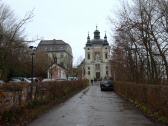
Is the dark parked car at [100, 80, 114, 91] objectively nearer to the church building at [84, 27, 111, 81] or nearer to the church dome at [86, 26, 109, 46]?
the church building at [84, 27, 111, 81]

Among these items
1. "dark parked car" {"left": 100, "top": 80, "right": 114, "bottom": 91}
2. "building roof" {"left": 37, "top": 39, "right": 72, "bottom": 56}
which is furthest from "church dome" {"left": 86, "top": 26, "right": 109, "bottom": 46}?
"dark parked car" {"left": 100, "top": 80, "right": 114, "bottom": 91}

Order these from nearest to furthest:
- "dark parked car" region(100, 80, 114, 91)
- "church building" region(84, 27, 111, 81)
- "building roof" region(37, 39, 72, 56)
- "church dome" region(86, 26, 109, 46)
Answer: "dark parked car" region(100, 80, 114, 91) < "building roof" region(37, 39, 72, 56) < "church building" region(84, 27, 111, 81) < "church dome" region(86, 26, 109, 46)

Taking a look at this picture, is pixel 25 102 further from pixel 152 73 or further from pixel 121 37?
pixel 121 37

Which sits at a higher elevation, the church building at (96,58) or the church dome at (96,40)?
the church dome at (96,40)

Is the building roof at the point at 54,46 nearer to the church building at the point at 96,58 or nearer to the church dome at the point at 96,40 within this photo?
the church building at the point at 96,58

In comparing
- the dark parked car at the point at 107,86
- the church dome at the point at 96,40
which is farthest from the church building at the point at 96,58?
the dark parked car at the point at 107,86

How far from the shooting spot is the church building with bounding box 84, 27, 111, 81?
146m

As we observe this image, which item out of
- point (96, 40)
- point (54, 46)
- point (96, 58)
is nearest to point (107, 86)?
point (54, 46)

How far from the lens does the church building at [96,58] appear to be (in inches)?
5768

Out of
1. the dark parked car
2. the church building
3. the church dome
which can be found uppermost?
the church dome

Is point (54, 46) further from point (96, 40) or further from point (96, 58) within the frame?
point (96, 58)

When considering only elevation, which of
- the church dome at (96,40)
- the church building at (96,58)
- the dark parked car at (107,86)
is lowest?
the dark parked car at (107,86)

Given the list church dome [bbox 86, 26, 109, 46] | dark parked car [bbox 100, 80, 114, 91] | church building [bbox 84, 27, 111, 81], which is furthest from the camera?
church dome [bbox 86, 26, 109, 46]

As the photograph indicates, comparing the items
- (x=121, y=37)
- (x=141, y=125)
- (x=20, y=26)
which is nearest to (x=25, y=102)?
(x=141, y=125)
